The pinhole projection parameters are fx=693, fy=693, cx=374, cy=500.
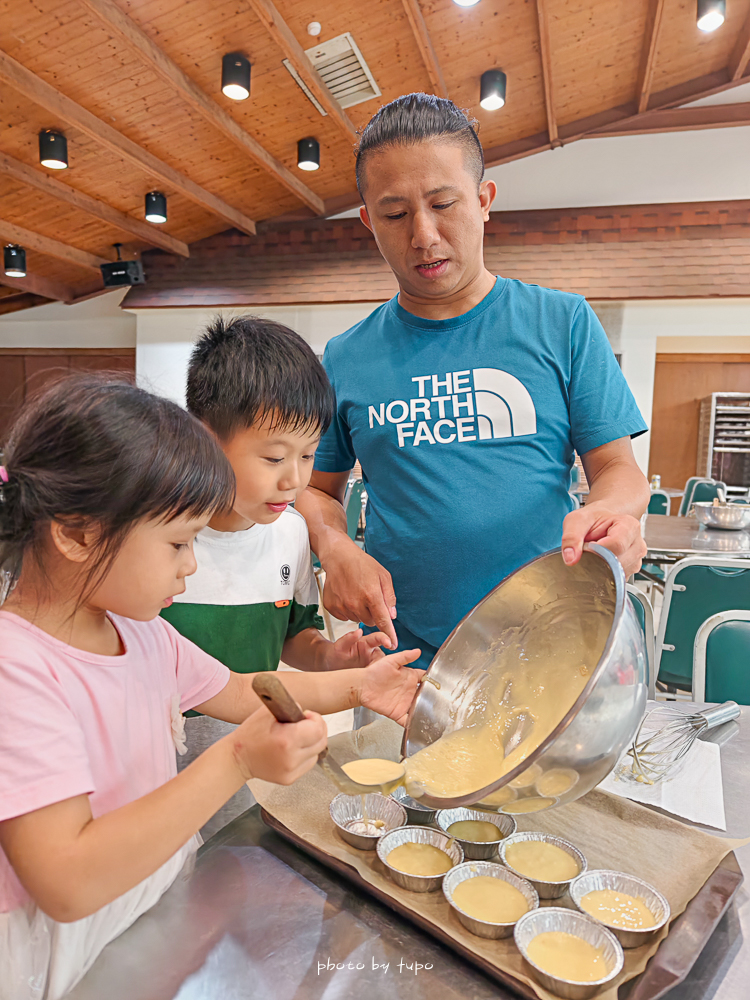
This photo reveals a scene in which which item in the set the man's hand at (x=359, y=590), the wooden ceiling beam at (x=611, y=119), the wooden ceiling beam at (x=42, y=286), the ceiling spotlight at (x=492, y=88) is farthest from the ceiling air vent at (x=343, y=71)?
the man's hand at (x=359, y=590)

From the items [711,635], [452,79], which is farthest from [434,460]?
[452,79]

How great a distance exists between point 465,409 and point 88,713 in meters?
0.88

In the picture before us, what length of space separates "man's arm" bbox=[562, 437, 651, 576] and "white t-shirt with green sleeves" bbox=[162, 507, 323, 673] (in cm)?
63

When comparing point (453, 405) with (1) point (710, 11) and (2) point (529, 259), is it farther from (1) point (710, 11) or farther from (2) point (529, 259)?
(2) point (529, 259)

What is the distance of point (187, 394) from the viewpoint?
1.31 metres

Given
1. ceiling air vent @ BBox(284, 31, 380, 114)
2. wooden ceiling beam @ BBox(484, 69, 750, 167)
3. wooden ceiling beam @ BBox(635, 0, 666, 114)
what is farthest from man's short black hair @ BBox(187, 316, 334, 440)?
wooden ceiling beam @ BBox(484, 69, 750, 167)

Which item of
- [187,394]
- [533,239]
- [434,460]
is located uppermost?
[533,239]

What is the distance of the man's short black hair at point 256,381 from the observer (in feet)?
3.93

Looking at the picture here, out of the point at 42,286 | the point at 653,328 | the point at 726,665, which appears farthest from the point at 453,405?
the point at 42,286

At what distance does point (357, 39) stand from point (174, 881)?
587cm

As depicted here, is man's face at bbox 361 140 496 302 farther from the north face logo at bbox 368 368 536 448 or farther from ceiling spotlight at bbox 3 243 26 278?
ceiling spotlight at bbox 3 243 26 278

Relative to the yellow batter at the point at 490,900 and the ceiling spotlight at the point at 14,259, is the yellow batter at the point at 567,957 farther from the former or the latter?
the ceiling spotlight at the point at 14,259

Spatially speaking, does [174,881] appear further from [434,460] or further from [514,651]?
[434,460]

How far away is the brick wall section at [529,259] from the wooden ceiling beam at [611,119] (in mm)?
628
